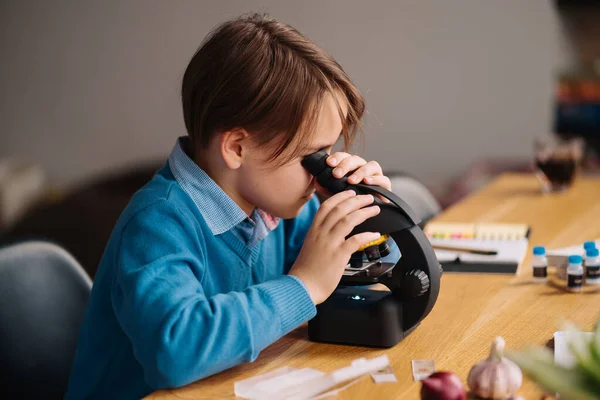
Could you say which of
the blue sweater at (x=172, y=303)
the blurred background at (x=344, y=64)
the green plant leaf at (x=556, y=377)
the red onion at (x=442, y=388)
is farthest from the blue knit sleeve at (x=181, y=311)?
the blurred background at (x=344, y=64)

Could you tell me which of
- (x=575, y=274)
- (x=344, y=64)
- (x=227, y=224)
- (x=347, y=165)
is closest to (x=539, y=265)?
(x=575, y=274)

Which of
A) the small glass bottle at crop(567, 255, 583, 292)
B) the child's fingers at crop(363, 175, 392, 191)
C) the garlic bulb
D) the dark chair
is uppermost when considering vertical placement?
the child's fingers at crop(363, 175, 392, 191)

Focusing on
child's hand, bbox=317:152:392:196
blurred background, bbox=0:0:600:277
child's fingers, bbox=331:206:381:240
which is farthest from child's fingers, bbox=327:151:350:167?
blurred background, bbox=0:0:600:277

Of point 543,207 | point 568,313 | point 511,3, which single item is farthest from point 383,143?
point 568,313

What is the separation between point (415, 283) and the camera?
1.09 meters

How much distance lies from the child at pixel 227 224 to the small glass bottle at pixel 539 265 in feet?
1.15

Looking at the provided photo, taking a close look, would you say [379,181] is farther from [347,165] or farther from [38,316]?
[38,316]

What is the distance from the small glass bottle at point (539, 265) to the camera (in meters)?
1.39

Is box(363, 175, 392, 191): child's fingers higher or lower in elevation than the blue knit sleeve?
higher

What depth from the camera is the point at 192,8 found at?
394 centimetres

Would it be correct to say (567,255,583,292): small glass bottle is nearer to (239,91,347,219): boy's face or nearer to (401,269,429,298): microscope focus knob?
(401,269,429,298): microscope focus knob

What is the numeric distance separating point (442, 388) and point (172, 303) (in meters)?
0.36

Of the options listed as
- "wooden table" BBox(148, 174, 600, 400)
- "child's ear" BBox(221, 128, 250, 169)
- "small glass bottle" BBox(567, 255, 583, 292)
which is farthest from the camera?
"small glass bottle" BBox(567, 255, 583, 292)

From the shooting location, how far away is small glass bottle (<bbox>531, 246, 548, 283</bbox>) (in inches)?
54.6
